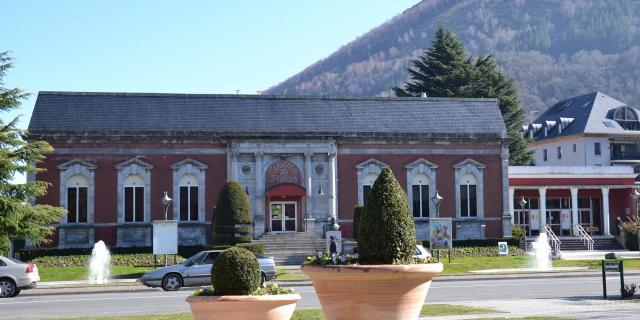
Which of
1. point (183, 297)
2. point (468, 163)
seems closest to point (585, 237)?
point (468, 163)

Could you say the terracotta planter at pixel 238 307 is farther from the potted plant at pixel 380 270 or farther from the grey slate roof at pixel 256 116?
the grey slate roof at pixel 256 116

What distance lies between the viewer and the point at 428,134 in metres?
46.2

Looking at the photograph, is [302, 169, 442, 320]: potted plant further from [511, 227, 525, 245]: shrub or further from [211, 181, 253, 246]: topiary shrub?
[511, 227, 525, 245]: shrub

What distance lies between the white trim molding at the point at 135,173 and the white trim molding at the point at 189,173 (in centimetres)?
139

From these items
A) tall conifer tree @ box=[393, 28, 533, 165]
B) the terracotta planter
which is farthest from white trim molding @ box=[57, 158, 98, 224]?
tall conifer tree @ box=[393, 28, 533, 165]

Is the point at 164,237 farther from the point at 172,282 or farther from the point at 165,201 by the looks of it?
the point at 172,282

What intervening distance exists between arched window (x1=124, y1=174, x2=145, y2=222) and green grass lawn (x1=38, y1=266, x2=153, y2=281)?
21.7 ft

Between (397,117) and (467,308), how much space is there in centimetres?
2955

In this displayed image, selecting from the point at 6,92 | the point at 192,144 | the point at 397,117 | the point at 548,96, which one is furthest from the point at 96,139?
the point at 548,96

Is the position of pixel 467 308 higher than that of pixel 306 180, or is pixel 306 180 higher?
pixel 306 180

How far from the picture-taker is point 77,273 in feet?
117

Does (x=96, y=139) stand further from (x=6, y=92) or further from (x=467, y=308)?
(x=467, y=308)

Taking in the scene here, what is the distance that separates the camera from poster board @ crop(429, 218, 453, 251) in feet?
126

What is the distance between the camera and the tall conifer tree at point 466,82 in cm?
6944
